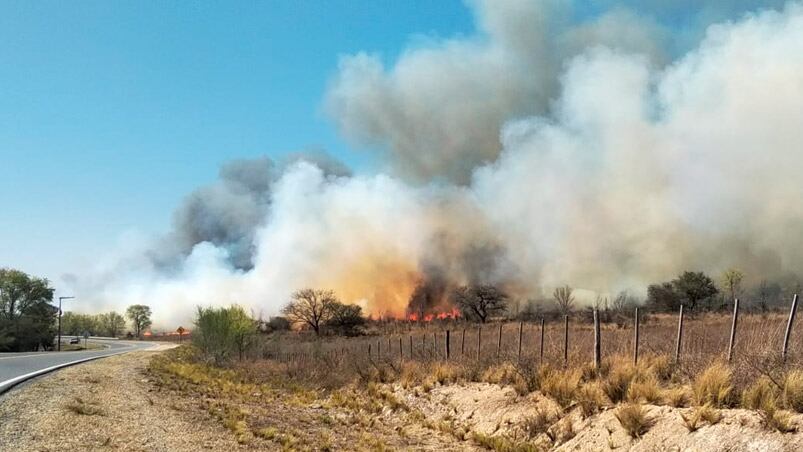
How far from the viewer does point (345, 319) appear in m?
93.6

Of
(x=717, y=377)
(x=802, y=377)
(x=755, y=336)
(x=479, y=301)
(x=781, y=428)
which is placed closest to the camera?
(x=781, y=428)

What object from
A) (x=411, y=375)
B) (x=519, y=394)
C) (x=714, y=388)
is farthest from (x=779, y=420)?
(x=411, y=375)

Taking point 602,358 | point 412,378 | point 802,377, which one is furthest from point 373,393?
point 802,377

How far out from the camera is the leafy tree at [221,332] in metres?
43.6

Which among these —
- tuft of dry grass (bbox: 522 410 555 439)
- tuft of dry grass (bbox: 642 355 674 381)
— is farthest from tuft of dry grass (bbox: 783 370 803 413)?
tuft of dry grass (bbox: 522 410 555 439)

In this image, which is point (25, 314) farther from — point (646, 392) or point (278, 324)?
point (646, 392)

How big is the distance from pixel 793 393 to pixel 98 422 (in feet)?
47.3

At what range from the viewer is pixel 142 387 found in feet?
72.0

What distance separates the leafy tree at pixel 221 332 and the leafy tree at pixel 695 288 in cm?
6726

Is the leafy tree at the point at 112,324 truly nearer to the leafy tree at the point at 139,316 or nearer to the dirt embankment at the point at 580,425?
the leafy tree at the point at 139,316

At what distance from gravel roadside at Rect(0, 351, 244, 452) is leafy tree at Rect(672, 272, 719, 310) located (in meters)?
83.4

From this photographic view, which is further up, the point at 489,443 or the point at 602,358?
the point at 602,358

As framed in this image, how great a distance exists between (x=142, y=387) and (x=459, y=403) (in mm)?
12533

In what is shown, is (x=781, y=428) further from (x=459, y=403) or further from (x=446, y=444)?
(x=459, y=403)
